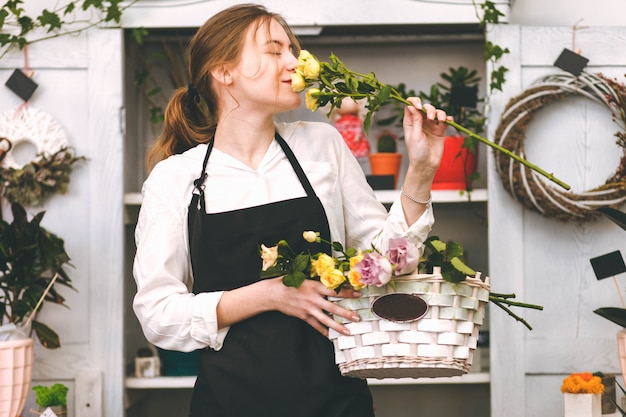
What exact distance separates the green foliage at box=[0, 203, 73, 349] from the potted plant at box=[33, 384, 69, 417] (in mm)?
118

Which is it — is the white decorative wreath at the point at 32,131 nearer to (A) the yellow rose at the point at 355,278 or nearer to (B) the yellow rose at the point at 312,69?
(B) the yellow rose at the point at 312,69

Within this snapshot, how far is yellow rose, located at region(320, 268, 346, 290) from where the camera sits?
1.26 meters

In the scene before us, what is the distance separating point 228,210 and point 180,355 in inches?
45.9

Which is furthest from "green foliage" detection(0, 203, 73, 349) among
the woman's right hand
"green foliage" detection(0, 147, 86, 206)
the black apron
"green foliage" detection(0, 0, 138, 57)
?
the woman's right hand

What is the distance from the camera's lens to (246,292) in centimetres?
147

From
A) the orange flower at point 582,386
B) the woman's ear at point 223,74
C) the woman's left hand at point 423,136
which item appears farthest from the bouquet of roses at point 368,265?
the orange flower at point 582,386

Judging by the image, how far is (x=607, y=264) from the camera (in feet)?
7.67

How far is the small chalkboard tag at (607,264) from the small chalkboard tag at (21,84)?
173 cm

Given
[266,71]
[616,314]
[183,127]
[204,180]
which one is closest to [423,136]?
[266,71]

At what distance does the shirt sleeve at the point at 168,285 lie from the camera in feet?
4.91

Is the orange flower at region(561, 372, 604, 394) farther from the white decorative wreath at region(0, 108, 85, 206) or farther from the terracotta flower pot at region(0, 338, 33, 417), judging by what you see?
the white decorative wreath at region(0, 108, 85, 206)

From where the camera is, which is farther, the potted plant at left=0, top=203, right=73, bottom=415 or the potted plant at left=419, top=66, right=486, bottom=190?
the potted plant at left=419, top=66, right=486, bottom=190

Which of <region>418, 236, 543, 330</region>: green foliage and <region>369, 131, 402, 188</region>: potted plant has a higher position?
<region>369, 131, 402, 188</region>: potted plant

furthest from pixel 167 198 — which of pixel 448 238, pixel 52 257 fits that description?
pixel 448 238
